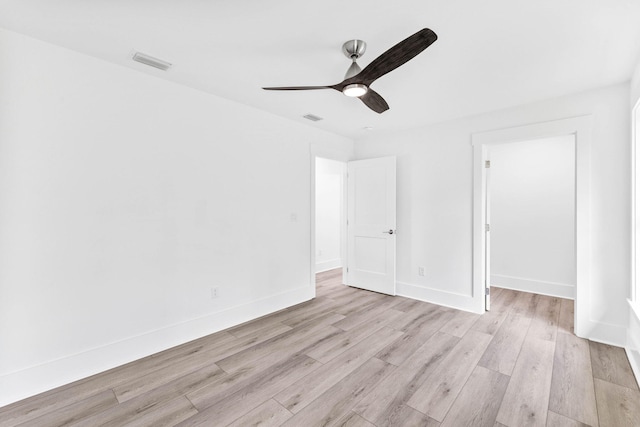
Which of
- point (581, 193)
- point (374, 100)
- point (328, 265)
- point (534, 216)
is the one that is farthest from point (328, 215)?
point (581, 193)

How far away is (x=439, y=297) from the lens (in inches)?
150

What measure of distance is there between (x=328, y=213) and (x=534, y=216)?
3.62m

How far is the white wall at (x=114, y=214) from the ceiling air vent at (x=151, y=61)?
0.70 ft

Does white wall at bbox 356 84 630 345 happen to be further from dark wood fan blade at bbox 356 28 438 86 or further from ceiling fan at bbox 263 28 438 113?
dark wood fan blade at bbox 356 28 438 86

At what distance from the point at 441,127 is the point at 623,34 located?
6.35 ft

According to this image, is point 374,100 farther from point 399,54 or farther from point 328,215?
point 328,215

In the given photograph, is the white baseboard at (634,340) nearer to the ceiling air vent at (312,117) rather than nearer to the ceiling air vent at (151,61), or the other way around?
the ceiling air vent at (312,117)

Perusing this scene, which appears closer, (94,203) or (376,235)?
(94,203)

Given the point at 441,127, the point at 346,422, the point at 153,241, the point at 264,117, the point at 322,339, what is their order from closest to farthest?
the point at 346,422, the point at 153,241, the point at 322,339, the point at 264,117, the point at 441,127

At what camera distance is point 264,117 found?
343 centimetres

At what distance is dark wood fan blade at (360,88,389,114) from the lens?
217cm

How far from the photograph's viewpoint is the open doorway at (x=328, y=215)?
19.5 ft

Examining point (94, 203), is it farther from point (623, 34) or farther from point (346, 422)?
point (623, 34)

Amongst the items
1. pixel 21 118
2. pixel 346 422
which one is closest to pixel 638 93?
pixel 346 422
